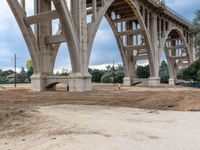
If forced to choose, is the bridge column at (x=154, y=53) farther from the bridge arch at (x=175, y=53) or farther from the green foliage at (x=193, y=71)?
the bridge arch at (x=175, y=53)

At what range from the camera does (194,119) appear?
8.52 metres

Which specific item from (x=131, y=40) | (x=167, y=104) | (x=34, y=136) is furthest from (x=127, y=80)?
(x=34, y=136)

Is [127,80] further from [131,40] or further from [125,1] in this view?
[125,1]

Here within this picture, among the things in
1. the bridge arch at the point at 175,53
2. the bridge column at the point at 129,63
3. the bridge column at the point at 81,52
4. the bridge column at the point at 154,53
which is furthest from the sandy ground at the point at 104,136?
the bridge arch at the point at 175,53

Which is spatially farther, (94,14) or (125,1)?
(125,1)

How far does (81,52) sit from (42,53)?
5.38 metres

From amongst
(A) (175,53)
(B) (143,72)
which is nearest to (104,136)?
(A) (175,53)

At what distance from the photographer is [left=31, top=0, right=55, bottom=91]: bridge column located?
2716 centimetres

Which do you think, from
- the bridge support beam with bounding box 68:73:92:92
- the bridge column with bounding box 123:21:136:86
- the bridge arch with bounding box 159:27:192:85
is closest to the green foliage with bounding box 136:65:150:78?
the bridge arch with bounding box 159:27:192:85

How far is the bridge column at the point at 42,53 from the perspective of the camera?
27156 mm

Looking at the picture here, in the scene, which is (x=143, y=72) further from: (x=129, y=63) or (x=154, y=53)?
(x=154, y=53)

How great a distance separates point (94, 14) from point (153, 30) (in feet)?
64.0

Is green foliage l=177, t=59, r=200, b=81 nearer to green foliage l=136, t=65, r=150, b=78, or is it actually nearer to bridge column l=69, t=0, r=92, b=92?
bridge column l=69, t=0, r=92, b=92

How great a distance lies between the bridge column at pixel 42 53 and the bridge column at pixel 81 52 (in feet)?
14.4
